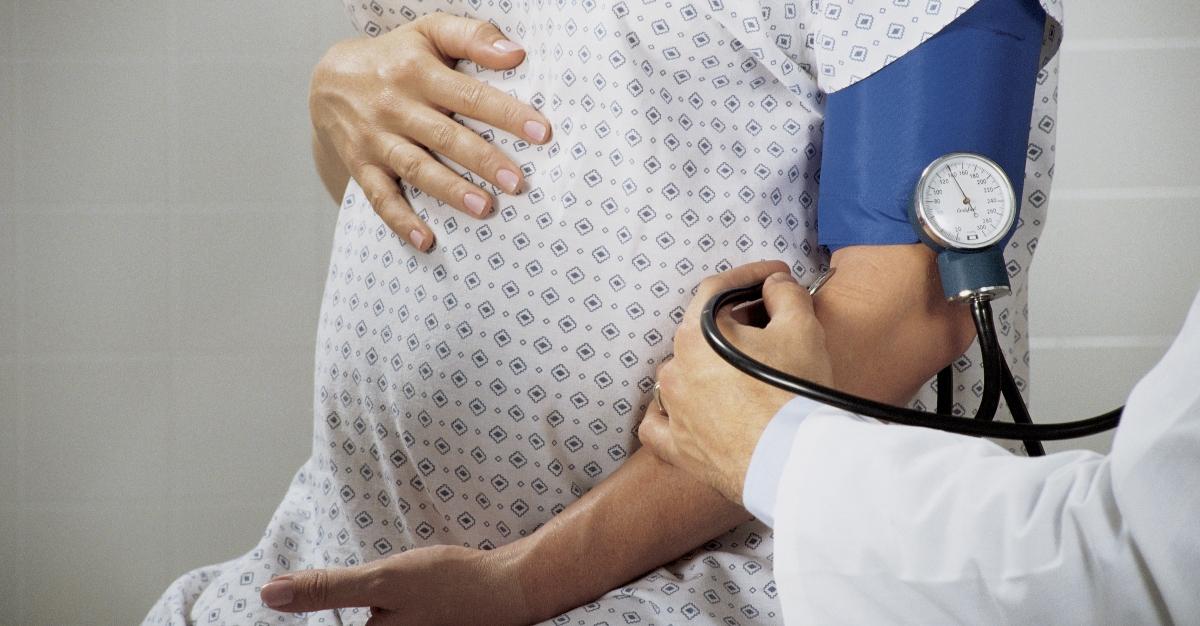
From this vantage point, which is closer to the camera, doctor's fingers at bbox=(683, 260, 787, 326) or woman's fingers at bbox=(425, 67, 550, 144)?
doctor's fingers at bbox=(683, 260, 787, 326)

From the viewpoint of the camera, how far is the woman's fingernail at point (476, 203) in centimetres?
87

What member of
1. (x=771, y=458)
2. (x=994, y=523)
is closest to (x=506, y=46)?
(x=771, y=458)

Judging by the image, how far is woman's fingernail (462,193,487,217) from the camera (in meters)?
0.87

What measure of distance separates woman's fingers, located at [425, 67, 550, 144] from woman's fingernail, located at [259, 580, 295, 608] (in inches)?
17.3

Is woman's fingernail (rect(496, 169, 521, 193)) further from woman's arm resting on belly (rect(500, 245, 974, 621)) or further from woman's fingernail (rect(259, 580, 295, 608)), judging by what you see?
woman's fingernail (rect(259, 580, 295, 608))

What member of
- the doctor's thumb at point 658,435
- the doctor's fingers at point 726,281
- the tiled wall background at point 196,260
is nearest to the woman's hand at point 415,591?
the doctor's thumb at point 658,435

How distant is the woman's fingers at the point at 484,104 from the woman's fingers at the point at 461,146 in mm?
16

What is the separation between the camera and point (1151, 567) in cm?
48

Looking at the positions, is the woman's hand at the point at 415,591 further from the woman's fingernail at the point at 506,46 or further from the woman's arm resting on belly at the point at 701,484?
the woman's fingernail at the point at 506,46

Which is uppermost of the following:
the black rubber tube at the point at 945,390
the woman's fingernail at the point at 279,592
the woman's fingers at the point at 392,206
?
the woman's fingers at the point at 392,206

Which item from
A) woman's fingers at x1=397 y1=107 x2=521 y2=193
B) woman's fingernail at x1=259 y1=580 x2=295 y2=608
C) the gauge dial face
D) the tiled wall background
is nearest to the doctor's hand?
the gauge dial face

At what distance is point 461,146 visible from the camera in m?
0.91

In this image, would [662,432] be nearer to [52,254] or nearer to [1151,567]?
[1151,567]

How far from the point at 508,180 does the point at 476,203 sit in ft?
0.12
